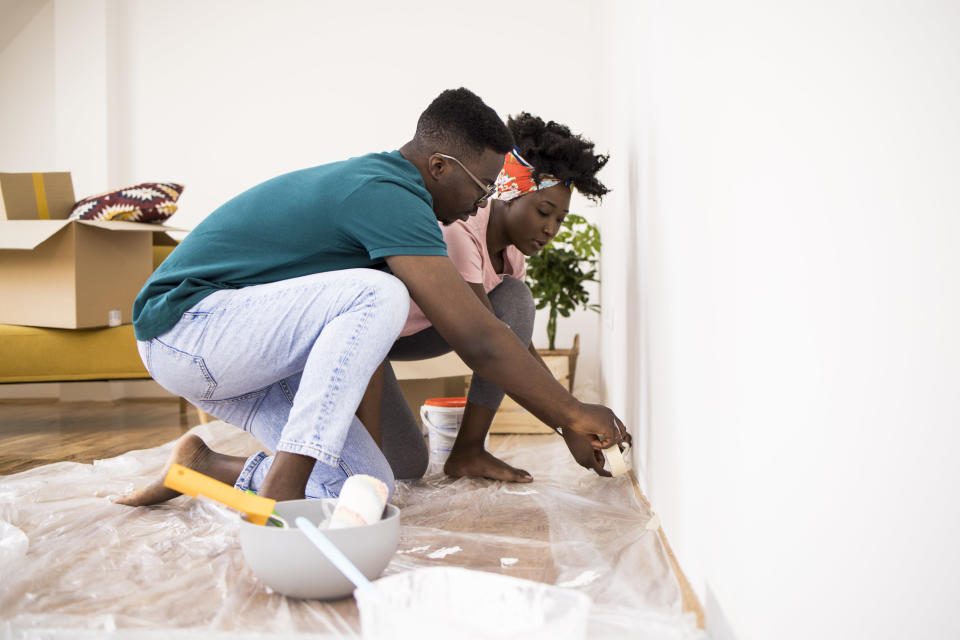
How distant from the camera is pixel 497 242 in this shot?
1.83 meters

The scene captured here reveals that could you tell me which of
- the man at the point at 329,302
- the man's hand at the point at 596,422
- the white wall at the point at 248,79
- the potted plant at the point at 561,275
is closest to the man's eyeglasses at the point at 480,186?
the man at the point at 329,302

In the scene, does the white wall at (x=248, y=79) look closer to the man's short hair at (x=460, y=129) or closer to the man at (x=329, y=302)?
Result: the man's short hair at (x=460, y=129)

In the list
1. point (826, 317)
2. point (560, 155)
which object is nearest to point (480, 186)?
point (560, 155)

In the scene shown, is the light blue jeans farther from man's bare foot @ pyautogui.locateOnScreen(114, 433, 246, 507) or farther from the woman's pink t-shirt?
the woman's pink t-shirt

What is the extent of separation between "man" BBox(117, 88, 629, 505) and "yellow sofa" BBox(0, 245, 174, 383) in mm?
1569

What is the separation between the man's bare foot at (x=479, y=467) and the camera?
5.68ft

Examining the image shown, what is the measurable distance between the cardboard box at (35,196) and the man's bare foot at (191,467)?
166cm

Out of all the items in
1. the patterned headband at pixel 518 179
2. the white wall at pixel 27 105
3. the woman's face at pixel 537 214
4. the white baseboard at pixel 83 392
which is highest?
the white wall at pixel 27 105

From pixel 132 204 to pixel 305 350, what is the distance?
1848 millimetres

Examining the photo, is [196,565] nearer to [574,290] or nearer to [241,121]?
[574,290]

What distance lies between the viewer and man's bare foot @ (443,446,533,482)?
173 cm

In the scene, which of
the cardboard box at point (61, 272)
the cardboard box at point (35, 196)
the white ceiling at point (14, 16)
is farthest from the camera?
the white ceiling at point (14, 16)

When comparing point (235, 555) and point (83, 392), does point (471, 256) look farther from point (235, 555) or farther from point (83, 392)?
point (83, 392)

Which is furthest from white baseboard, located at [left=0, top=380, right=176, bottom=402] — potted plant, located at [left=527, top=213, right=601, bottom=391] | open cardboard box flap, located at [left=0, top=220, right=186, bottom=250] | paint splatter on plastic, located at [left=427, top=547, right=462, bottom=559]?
paint splatter on plastic, located at [left=427, top=547, right=462, bottom=559]
